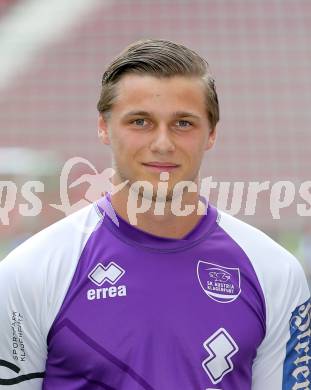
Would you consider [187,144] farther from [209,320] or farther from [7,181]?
[7,181]

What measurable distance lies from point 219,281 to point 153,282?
18cm

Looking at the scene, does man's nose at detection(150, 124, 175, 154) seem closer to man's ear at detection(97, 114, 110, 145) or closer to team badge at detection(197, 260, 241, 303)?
man's ear at detection(97, 114, 110, 145)

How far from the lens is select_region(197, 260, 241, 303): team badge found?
7.06ft

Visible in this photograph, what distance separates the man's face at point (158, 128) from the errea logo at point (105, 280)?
0.24m

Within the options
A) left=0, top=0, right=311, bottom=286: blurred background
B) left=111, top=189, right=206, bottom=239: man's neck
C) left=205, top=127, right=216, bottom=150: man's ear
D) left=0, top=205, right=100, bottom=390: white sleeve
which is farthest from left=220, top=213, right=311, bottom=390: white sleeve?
left=0, top=0, right=311, bottom=286: blurred background

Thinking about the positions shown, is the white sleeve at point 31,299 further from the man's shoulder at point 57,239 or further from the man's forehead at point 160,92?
the man's forehead at point 160,92

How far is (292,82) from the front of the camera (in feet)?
32.8

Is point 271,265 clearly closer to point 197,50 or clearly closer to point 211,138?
point 211,138

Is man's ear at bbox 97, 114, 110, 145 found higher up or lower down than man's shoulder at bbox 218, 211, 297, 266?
higher up

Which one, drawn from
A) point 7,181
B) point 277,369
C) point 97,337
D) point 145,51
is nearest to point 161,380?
point 97,337

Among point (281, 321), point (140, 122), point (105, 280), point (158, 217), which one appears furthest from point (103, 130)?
point (281, 321)

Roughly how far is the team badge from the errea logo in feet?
0.73

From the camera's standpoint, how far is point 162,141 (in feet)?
6.57

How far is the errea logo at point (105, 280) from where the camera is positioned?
2.09 meters
